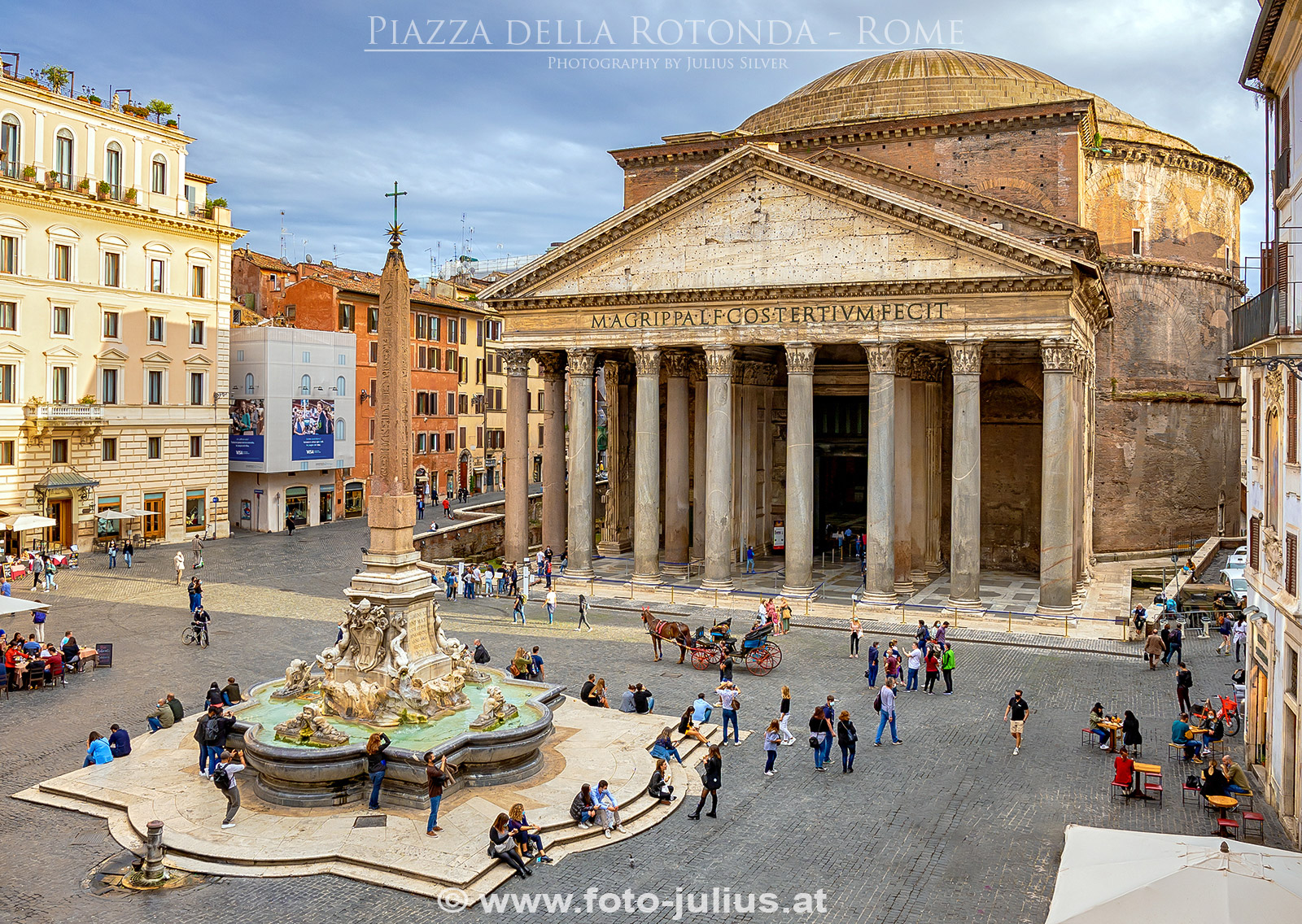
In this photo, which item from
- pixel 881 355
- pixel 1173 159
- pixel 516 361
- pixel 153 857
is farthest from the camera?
pixel 1173 159

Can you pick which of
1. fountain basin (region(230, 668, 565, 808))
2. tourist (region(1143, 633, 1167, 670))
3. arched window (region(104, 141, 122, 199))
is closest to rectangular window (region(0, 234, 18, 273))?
arched window (region(104, 141, 122, 199))

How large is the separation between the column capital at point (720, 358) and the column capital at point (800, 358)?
1666mm

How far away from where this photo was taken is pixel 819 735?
1503 centimetres

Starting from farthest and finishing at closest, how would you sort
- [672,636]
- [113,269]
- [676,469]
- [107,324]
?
[113,269] → [107,324] → [676,469] → [672,636]

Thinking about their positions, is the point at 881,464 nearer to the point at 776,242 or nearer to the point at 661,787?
the point at 776,242

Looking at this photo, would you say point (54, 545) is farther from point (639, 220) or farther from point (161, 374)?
point (639, 220)

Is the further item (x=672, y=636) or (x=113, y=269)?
(x=113, y=269)

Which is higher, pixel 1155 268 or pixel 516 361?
pixel 1155 268

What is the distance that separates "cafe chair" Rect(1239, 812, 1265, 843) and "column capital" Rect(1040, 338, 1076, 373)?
45.9 feet

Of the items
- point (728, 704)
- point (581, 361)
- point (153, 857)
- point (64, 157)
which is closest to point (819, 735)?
point (728, 704)

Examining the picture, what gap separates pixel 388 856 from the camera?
11594mm

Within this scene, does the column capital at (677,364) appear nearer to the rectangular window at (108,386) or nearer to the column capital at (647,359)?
the column capital at (647,359)

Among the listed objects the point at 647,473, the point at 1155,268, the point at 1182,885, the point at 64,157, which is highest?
the point at 64,157

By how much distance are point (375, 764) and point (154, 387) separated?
2890 cm
